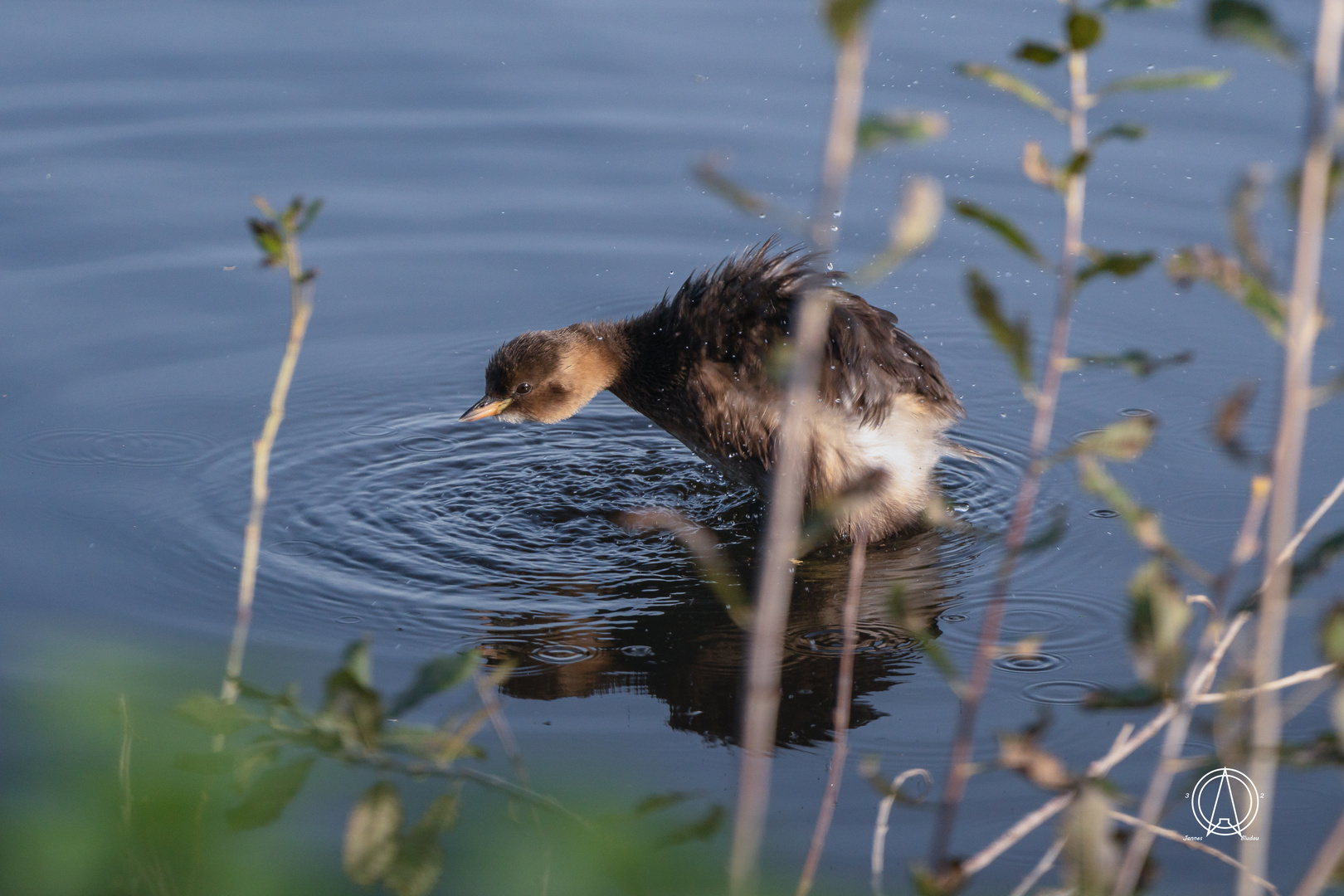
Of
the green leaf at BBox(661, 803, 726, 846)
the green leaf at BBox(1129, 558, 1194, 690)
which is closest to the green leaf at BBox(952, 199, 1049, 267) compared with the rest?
the green leaf at BBox(1129, 558, 1194, 690)

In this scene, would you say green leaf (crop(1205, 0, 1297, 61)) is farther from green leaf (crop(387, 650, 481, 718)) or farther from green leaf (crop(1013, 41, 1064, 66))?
green leaf (crop(387, 650, 481, 718))

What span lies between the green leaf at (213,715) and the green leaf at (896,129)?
0.94 meters

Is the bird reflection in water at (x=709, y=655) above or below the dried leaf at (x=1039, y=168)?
below

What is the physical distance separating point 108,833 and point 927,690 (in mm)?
3037

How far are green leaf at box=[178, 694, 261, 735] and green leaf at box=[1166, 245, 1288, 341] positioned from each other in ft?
3.98

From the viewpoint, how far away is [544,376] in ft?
19.8

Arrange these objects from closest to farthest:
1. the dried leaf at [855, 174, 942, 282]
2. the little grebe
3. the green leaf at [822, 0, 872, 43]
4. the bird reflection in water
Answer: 1. the green leaf at [822, 0, 872, 43]
2. the dried leaf at [855, 174, 942, 282]
3. the bird reflection in water
4. the little grebe

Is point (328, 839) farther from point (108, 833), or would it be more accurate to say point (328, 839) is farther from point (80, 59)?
point (80, 59)

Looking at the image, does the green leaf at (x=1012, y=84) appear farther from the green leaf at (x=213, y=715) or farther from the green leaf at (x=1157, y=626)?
the green leaf at (x=213, y=715)

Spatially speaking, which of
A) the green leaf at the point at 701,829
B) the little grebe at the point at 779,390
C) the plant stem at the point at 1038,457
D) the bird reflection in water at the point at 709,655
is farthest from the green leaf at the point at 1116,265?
the little grebe at the point at 779,390

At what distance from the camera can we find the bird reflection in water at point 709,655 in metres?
4.12

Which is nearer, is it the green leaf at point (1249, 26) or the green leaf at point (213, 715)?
the green leaf at point (1249, 26)

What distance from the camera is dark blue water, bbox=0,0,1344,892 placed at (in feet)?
14.1

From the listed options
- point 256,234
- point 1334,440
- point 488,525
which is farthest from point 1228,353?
point 256,234
